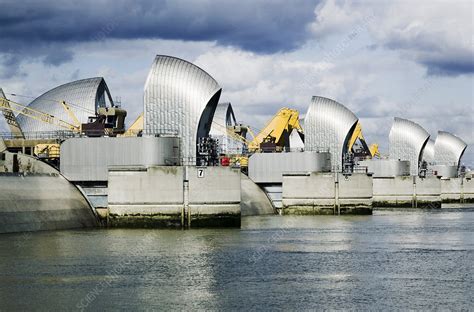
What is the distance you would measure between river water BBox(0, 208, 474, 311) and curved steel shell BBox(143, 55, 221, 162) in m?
11.5

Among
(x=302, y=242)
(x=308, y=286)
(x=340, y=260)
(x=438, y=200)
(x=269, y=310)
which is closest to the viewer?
(x=269, y=310)

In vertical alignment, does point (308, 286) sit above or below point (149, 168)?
below

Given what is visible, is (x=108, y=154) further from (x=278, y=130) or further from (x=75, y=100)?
(x=278, y=130)

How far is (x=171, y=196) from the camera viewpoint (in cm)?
5884

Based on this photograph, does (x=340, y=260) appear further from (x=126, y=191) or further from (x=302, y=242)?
(x=126, y=191)

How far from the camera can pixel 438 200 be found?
115 m

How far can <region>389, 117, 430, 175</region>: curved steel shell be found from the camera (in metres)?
130

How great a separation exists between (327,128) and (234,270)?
210 feet

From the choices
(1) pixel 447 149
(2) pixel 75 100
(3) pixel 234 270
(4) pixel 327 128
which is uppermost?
(2) pixel 75 100

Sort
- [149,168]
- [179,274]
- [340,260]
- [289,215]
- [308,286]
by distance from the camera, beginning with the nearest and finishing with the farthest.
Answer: [308,286] → [179,274] → [340,260] → [149,168] → [289,215]

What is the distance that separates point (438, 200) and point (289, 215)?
121 ft

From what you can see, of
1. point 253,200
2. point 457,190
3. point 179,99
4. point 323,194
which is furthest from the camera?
point 457,190

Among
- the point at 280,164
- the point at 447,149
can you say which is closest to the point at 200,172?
the point at 280,164

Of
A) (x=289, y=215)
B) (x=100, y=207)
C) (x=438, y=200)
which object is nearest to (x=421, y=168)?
(x=438, y=200)
